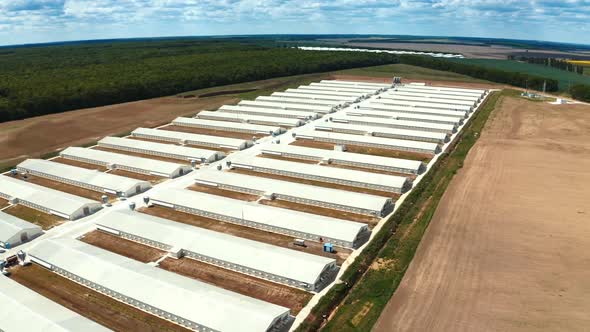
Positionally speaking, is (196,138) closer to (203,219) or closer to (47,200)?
(47,200)

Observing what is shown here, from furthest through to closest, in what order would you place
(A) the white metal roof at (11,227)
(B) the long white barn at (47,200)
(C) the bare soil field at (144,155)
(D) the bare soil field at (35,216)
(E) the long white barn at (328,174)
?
(C) the bare soil field at (144,155) → (E) the long white barn at (328,174) → (B) the long white barn at (47,200) → (D) the bare soil field at (35,216) → (A) the white metal roof at (11,227)

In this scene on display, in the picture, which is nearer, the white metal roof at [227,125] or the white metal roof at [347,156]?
the white metal roof at [347,156]

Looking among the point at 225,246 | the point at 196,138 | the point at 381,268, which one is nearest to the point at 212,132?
the point at 196,138

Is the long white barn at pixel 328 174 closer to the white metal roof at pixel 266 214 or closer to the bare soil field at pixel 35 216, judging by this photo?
the white metal roof at pixel 266 214

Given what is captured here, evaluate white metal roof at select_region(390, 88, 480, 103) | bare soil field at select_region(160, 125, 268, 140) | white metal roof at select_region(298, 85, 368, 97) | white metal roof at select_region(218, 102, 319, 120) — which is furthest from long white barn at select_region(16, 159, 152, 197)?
white metal roof at select_region(390, 88, 480, 103)

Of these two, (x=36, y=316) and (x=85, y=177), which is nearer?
(x=36, y=316)

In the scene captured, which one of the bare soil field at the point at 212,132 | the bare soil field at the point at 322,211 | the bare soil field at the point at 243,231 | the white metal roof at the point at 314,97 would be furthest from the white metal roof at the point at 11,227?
the white metal roof at the point at 314,97

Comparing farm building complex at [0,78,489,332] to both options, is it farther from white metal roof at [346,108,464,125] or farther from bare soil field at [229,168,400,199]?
white metal roof at [346,108,464,125]
